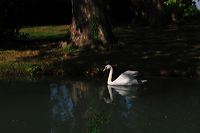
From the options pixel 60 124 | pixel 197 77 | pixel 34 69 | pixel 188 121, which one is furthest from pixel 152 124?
pixel 34 69

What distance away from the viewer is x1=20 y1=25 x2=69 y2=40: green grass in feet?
104

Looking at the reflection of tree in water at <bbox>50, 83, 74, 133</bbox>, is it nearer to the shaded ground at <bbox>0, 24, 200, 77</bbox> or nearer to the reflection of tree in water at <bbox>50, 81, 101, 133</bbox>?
the reflection of tree in water at <bbox>50, 81, 101, 133</bbox>

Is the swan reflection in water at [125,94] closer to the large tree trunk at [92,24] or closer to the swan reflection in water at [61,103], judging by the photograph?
the swan reflection in water at [61,103]

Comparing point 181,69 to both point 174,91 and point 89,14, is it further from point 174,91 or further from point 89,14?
point 89,14

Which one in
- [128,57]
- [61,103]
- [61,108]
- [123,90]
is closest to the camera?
[61,108]

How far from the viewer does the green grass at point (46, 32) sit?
104 feet

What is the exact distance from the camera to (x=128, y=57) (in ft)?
75.8

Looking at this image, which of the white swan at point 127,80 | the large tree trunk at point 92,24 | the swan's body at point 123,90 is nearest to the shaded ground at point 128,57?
the large tree trunk at point 92,24

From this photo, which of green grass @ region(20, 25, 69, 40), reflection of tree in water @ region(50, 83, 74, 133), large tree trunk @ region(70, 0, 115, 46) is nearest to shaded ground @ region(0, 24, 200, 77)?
large tree trunk @ region(70, 0, 115, 46)

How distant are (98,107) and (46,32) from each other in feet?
60.7

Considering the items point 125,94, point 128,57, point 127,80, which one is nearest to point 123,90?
point 127,80

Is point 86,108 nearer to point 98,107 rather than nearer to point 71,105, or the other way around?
point 98,107

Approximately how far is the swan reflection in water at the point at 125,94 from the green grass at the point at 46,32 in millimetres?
10870

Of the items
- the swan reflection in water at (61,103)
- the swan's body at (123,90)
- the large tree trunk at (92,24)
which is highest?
the large tree trunk at (92,24)
